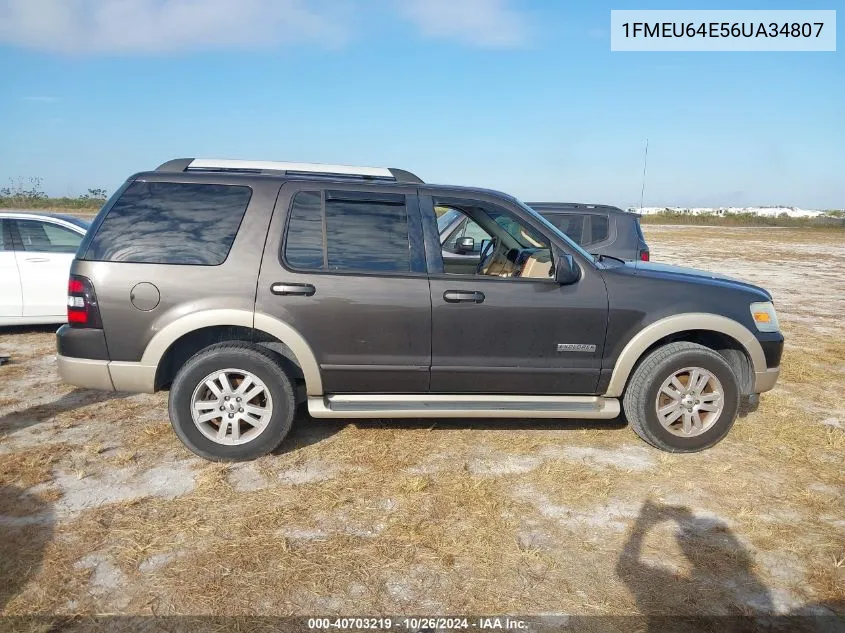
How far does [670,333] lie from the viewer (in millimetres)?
4238

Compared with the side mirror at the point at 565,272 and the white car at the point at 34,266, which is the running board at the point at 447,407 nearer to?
the side mirror at the point at 565,272

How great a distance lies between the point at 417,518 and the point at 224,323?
176cm

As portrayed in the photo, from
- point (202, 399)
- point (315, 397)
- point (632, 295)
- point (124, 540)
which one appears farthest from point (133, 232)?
point (632, 295)

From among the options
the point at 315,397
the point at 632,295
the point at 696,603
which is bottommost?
the point at 696,603

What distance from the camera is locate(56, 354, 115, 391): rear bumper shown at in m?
3.91

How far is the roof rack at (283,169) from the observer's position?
13.9ft

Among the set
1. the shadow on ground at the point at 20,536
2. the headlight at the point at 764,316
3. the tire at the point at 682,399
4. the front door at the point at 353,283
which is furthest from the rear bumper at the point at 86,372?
the headlight at the point at 764,316

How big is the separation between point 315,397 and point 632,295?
2.34 meters

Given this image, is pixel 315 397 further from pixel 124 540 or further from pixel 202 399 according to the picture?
pixel 124 540

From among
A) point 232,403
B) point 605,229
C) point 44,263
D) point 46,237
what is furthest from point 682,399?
point 46,237

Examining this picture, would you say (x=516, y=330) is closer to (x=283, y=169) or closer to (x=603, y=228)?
(x=283, y=169)

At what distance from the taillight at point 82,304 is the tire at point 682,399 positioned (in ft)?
12.2

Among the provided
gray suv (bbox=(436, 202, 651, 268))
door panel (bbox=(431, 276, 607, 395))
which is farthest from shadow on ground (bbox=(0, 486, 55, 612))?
gray suv (bbox=(436, 202, 651, 268))

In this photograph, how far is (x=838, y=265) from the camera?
19.8 meters
